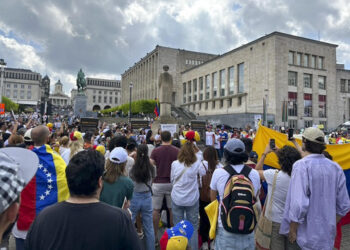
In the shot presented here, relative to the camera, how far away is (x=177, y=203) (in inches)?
161

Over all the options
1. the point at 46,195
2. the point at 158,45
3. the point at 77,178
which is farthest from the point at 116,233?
the point at 158,45

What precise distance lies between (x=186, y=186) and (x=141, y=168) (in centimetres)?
83

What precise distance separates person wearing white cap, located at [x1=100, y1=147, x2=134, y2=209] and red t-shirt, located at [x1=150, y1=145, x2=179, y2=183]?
1.49m

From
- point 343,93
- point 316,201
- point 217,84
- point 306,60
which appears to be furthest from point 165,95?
point 343,93

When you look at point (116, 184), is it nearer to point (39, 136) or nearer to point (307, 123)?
point (39, 136)

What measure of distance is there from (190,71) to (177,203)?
196 feet

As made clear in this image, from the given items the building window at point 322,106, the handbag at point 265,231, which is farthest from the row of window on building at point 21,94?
the handbag at point 265,231

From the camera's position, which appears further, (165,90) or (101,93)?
(101,93)

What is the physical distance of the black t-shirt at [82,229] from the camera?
5.04 ft

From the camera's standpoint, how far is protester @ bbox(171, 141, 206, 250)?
4.08 meters

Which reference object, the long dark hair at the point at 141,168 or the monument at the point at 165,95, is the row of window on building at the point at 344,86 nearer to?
the monument at the point at 165,95

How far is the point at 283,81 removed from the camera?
3844cm

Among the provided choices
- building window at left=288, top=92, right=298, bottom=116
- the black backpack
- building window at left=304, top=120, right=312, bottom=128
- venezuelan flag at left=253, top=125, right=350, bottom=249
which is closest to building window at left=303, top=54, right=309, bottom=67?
building window at left=288, top=92, right=298, bottom=116

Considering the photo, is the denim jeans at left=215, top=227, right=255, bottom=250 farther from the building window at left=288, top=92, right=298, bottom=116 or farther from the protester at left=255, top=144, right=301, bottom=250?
the building window at left=288, top=92, right=298, bottom=116
